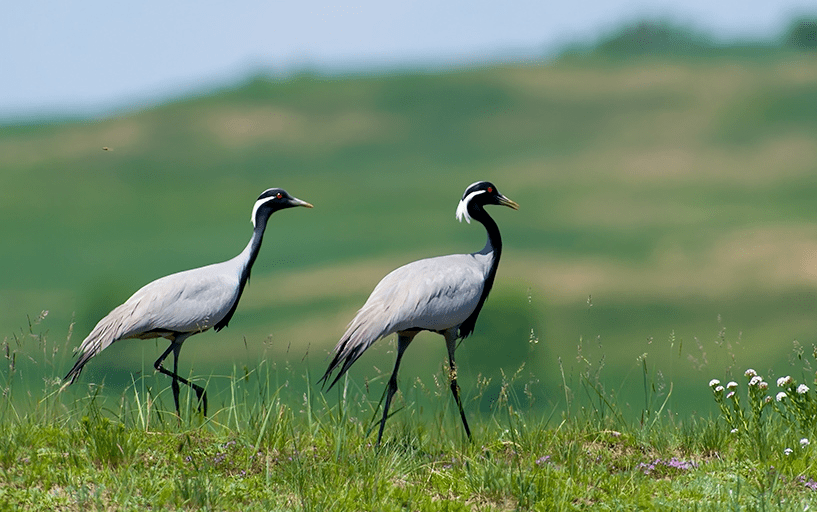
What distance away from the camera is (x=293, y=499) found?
5.43m

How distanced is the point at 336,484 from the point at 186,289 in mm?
2720

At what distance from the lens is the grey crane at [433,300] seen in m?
6.40

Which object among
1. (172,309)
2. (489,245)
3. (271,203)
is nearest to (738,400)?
(489,245)

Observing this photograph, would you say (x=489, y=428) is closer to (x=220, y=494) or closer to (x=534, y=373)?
(x=534, y=373)

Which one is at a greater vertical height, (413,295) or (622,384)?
(413,295)

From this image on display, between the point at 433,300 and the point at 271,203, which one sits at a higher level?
the point at 271,203

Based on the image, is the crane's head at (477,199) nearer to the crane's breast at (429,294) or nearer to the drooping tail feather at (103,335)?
the crane's breast at (429,294)

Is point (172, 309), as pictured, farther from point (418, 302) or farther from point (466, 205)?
point (466, 205)


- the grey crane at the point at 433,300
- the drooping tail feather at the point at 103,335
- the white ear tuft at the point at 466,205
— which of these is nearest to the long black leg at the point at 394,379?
the grey crane at the point at 433,300

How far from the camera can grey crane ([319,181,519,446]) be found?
6402mm

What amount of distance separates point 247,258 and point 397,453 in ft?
8.67

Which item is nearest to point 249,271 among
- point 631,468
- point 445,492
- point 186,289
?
point 186,289

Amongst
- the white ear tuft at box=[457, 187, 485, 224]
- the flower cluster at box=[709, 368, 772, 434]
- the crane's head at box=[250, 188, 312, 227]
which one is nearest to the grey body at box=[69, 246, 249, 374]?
the crane's head at box=[250, 188, 312, 227]

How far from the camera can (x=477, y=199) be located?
291 inches
